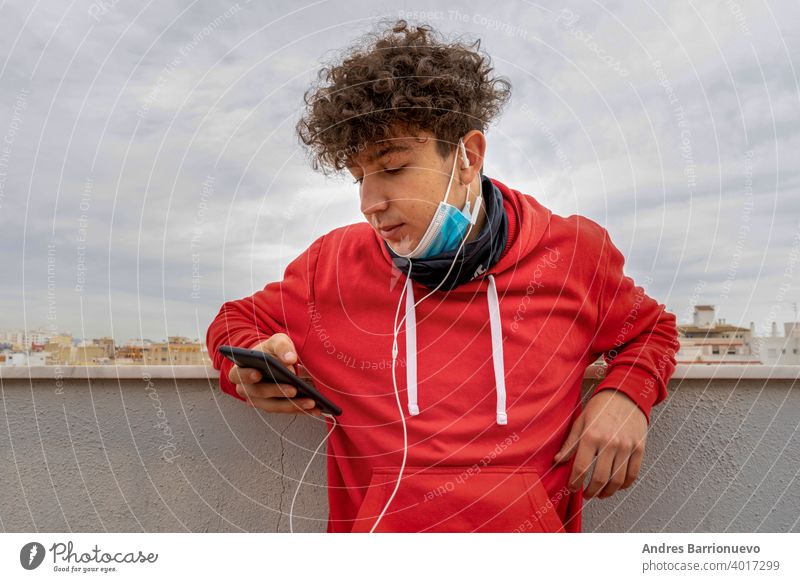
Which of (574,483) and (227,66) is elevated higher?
(227,66)

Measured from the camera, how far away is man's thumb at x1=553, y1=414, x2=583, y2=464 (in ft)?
3.63

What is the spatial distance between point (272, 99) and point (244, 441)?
727 millimetres

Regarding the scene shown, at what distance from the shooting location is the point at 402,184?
1065 mm

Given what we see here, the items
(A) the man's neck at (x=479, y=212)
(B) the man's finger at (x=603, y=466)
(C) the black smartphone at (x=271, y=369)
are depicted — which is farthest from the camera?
(A) the man's neck at (x=479, y=212)

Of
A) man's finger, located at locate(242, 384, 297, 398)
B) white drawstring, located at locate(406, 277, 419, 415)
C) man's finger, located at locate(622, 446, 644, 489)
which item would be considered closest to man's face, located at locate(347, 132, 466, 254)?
white drawstring, located at locate(406, 277, 419, 415)

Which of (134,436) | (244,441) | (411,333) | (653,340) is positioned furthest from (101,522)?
(653,340)

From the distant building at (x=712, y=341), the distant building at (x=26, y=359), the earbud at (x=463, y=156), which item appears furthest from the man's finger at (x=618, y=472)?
the distant building at (x=26, y=359)

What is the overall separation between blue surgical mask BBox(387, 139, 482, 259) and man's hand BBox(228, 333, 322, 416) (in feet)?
0.92

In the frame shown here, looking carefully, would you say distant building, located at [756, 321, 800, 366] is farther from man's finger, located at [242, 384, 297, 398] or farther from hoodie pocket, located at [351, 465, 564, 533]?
man's finger, located at [242, 384, 297, 398]

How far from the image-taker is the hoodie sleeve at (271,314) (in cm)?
117

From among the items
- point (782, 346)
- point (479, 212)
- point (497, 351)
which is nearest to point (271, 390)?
point (497, 351)

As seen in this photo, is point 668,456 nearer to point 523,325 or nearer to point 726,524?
point 726,524

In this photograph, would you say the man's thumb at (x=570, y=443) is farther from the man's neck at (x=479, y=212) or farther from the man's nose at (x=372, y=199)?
the man's nose at (x=372, y=199)

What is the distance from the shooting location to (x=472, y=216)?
3.82ft
